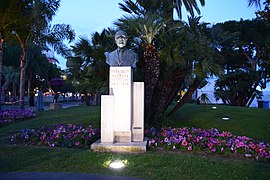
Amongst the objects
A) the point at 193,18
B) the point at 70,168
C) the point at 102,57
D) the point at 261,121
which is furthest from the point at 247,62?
the point at 70,168

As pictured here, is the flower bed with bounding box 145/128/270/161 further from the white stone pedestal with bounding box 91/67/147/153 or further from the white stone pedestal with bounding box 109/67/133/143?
the white stone pedestal with bounding box 109/67/133/143

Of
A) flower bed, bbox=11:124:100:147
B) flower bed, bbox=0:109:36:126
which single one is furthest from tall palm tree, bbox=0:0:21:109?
flower bed, bbox=11:124:100:147

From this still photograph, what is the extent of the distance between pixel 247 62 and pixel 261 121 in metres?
21.0

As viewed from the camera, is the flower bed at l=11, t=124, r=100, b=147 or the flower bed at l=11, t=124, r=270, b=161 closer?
the flower bed at l=11, t=124, r=270, b=161

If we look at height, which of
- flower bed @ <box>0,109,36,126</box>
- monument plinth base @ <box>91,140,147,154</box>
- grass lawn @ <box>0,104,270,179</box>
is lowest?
grass lawn @ <box>0,104,270,179</box>

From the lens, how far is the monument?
6.98 metres

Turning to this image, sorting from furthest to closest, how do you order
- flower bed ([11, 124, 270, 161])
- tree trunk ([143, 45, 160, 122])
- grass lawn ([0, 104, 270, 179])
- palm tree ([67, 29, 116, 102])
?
palm tree ([67, 29, 116, 102]) < tree trunk ([143, 45, 160, 122]) < flower bed ([11, 124, 270, 161]) < grass lawn ([0, 104, 270, 179])

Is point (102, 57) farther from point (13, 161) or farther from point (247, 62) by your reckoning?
point (247, 62)

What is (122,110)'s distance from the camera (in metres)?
7.36

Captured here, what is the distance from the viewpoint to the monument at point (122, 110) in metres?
6.98

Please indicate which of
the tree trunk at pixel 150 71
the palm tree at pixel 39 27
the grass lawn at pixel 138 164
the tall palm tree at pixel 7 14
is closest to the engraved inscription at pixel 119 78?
the grass lawn at pixel 138 164

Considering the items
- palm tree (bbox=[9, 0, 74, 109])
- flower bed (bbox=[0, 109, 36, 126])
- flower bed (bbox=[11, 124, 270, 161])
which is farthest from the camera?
palm tree (bbox=[9, 0, 74, 109])

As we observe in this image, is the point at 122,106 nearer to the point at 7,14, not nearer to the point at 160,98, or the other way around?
the point at 160,98

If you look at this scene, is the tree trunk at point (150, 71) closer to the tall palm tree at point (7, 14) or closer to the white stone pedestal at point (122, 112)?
the white stone pedestal at point (122, 112)
